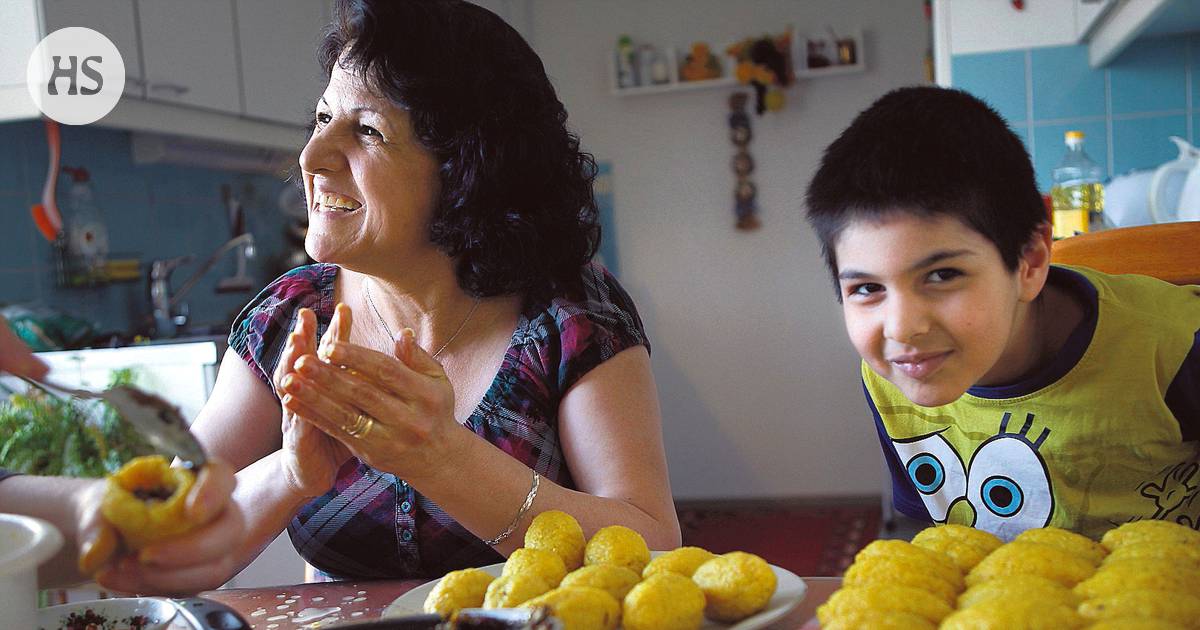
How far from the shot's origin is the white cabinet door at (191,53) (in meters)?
2.51

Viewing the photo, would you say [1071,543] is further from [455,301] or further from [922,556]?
[455,301]

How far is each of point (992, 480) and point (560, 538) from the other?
647mm

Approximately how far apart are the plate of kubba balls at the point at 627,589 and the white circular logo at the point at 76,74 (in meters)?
2.08

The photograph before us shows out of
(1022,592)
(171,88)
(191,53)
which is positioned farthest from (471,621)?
(191,53)

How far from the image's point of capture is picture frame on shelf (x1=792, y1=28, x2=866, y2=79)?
382 centimetres

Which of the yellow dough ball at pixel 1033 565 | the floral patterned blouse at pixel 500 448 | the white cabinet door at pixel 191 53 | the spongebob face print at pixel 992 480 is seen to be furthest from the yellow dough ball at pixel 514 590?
the white cabinet door at pixel 191 53

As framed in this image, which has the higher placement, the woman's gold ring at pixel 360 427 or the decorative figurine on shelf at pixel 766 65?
the decorative figurine on shelf at pixel 766 65

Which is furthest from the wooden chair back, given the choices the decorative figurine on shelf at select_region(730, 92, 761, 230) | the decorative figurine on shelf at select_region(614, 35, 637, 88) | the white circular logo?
the decorative figurine on shelf at select_region(614, 35, 637, 88)

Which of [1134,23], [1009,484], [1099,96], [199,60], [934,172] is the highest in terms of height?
[199,60]

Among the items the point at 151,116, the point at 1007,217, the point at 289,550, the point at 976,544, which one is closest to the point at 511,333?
the point at 1007,217

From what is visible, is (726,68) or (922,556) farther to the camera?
(726,68)

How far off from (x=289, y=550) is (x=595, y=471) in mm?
1303

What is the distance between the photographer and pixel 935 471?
1.19m

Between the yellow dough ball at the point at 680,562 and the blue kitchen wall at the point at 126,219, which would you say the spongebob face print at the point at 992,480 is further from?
the blue kitchen wall at the point at 126,219
